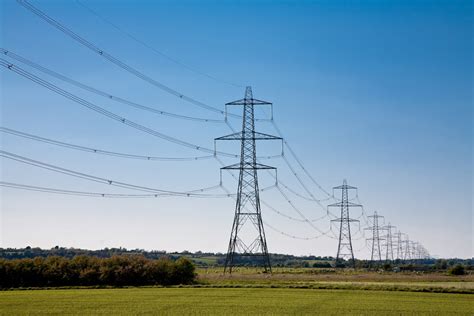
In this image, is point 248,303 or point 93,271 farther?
point 93,271

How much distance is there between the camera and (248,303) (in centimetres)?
5591

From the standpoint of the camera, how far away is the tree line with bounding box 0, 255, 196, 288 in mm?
85312

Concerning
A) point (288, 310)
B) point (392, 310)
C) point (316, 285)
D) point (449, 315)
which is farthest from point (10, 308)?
point (316, 285)

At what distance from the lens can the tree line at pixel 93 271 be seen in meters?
85.3

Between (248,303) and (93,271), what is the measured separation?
1520 inches

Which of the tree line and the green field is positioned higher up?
the tree line

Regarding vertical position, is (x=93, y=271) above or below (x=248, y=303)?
above

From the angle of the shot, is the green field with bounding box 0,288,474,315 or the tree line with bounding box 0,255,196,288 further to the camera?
the tree line with bounding box 0,255,196,288

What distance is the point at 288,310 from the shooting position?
49.0m

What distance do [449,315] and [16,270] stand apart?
5854 centimetres

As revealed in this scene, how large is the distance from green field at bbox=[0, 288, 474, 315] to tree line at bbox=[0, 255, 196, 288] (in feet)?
67.8

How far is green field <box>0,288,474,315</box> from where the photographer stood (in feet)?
161

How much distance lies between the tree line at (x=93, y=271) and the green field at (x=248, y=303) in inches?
813

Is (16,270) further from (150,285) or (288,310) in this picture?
(288,310)
